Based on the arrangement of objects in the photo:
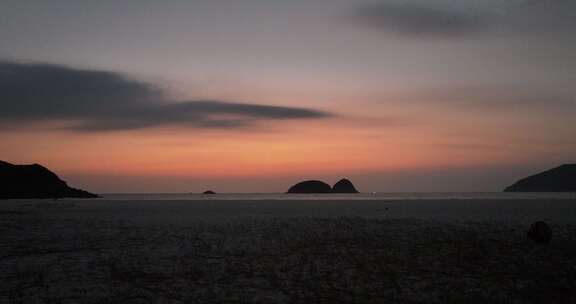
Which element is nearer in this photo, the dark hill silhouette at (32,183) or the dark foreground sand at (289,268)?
the dark foreground sand at (289,268)

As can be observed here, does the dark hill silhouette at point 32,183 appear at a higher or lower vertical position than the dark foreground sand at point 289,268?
higher

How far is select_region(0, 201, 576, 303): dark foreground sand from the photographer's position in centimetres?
1202

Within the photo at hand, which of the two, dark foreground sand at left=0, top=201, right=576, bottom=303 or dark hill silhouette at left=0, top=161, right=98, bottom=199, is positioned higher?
dark hill silhouette at left=0, top=161, right=98, bottom=199

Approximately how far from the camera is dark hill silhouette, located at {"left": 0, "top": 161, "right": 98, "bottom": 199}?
13962 centimetres

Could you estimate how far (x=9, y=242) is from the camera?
66.0 feet

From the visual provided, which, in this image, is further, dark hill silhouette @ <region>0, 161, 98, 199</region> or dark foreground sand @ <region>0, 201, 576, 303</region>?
dark hill silhouette @ <region>0, 161, 98, 199</region>

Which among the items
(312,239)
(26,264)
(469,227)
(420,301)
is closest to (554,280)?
(420,301)

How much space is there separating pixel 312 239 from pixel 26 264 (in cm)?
1083

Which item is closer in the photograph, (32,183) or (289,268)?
(289,268)

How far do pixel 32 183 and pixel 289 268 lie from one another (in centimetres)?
15604

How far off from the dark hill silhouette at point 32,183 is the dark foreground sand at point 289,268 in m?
133

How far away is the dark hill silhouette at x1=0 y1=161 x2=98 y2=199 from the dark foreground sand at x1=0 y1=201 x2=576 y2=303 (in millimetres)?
132620

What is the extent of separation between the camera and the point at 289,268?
14898 mm

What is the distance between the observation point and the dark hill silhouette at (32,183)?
13962 centimetres
